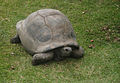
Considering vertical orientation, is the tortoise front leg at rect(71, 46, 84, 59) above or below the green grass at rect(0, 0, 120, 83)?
above

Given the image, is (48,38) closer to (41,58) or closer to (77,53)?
(41,58)

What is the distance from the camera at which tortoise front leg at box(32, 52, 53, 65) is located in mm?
5016

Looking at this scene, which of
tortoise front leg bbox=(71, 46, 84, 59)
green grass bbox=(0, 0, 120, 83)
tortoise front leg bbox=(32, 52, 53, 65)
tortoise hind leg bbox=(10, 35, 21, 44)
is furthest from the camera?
tortoise hind leg bbox=(10, 35, 21, 44)

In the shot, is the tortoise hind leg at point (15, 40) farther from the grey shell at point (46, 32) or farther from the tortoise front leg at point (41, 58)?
the tortoise front leg at point (41, 58)

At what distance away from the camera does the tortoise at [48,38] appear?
198 inches

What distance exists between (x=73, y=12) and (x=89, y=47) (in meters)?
2.04

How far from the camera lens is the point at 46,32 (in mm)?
5062

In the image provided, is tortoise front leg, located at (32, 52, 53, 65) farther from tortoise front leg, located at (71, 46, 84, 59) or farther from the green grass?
tortoise front leg, located at (71, 46, 84, 59)

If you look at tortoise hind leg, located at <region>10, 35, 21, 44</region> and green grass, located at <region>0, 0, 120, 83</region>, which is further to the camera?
tortoise hind leg, located at <region>10, 35, 21, 44</region>

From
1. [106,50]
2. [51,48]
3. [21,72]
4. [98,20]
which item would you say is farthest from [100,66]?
[98,20]

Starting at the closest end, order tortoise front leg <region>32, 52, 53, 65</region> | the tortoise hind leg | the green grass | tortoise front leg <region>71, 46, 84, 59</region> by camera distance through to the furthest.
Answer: the green grass → tortoise front leg <region>32, 52, 53, 65</region> → tortoise front leg <region>71, 46, 84, 59</region> → the tortoise hind leg

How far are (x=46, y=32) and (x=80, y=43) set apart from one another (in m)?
1.34

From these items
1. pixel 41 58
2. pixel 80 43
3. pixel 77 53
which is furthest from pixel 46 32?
pixel 80 43

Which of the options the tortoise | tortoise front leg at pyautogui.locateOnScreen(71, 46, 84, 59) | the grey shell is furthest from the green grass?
the grey shell
